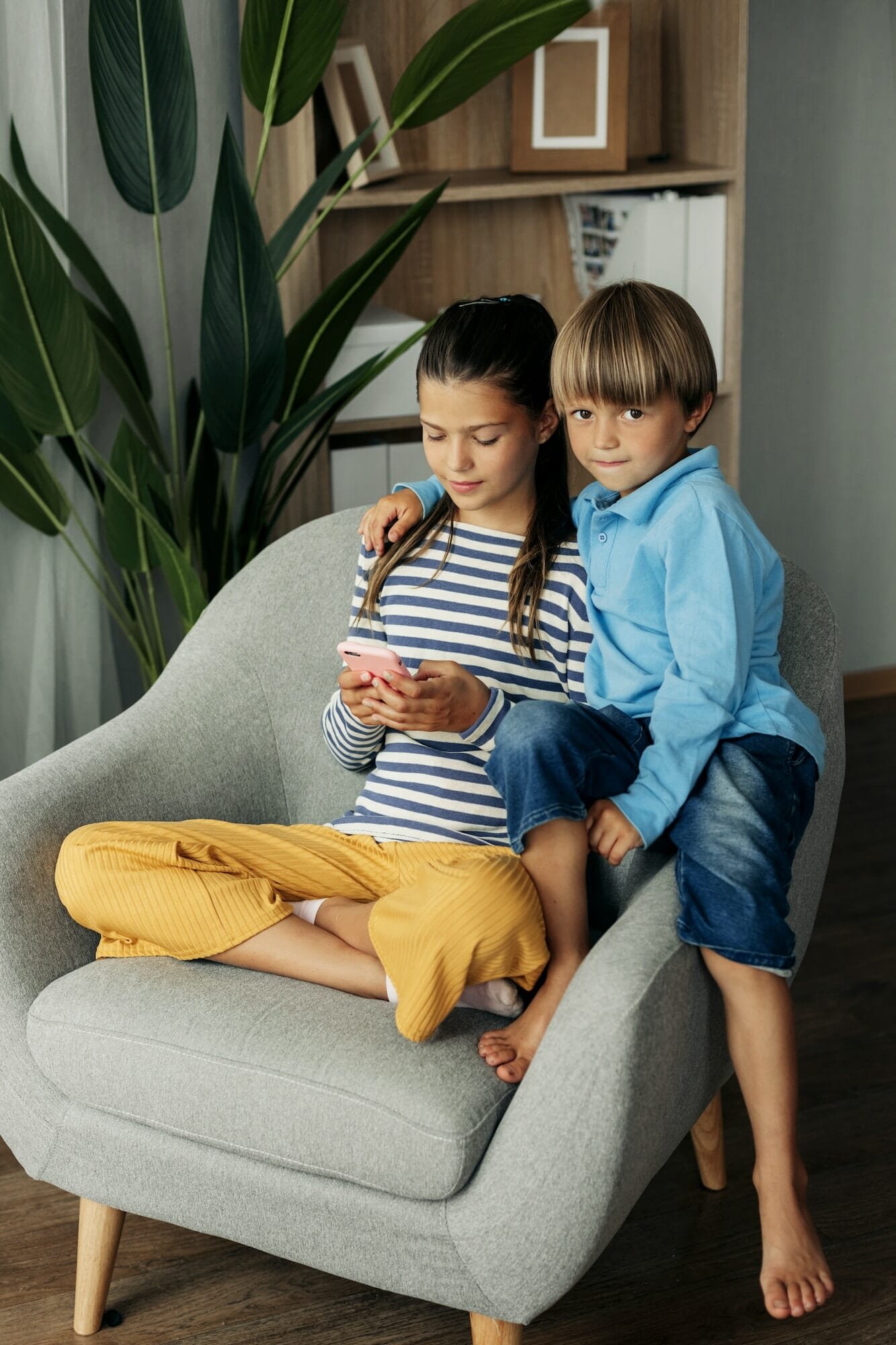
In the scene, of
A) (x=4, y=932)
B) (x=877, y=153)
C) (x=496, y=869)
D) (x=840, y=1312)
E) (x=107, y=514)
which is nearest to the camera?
(x=496, y=869)

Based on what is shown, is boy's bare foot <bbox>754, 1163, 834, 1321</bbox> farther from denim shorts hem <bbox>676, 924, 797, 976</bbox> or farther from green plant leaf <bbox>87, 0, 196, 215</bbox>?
green plant leaf <bbox>87, 0, 196, 215</bbox>

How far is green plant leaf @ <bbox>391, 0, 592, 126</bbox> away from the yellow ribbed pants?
1.13 m

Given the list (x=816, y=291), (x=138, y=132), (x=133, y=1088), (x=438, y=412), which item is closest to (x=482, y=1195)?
(x=133, y=1088)

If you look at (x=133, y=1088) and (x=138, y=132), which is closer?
(x=133, y=1088)

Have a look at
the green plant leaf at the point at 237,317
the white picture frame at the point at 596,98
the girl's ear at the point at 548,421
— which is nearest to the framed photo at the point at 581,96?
the white picture frame at the point at 596,98

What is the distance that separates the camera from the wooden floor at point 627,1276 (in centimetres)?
154

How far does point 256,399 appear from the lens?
2123mm

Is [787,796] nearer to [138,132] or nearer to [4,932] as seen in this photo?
[4,932]

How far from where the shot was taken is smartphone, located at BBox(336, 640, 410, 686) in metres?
1.42

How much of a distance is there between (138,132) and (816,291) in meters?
1.68

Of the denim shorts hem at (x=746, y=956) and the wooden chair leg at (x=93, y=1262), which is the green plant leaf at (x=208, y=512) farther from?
the denim shorts hem at (x=746, y=956)

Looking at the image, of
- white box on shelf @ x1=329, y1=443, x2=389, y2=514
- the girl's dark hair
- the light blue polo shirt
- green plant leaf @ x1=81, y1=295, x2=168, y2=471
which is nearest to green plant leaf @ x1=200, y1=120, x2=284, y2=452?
green plant leaf @ x1=81, y1=295, x2=168, y2=471

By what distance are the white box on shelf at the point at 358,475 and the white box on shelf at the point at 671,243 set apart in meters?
0.52

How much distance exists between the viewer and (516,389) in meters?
1.54
